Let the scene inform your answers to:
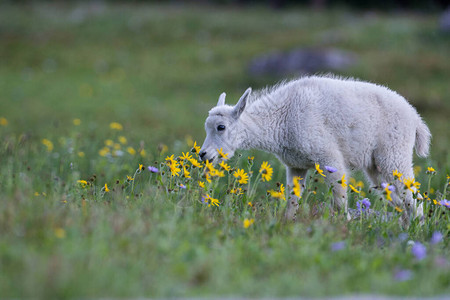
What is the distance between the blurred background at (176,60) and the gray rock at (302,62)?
0.13 ft

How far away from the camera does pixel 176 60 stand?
25016 mm

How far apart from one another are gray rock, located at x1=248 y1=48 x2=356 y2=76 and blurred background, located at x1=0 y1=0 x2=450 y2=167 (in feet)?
0.13

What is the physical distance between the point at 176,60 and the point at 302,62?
670 cm

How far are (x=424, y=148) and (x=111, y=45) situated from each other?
2377 centimetres

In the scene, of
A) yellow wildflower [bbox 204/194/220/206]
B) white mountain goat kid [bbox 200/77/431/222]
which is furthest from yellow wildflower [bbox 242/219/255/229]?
white mountain goat kid [bbox 200/77/431/222]

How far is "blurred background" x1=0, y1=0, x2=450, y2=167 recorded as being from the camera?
1617cm

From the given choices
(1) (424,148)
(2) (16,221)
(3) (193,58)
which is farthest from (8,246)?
(3) (193,58)

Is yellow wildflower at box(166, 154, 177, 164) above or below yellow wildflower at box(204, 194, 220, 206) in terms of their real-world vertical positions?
above

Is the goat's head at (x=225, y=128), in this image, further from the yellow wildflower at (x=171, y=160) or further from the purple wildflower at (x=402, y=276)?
the purple wildflower at (x=402, y=276)

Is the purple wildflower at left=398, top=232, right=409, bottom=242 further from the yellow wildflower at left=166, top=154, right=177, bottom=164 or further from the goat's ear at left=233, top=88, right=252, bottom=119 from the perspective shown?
the goat's ear at left=233, top=88, right=252, bottom=119

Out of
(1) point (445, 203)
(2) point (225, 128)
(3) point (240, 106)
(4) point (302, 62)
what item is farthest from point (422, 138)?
(4) point (302, 62)

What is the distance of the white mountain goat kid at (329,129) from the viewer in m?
5.84

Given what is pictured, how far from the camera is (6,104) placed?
1716 centimetres

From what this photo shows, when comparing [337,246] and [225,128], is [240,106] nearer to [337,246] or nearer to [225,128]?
[225,128]
